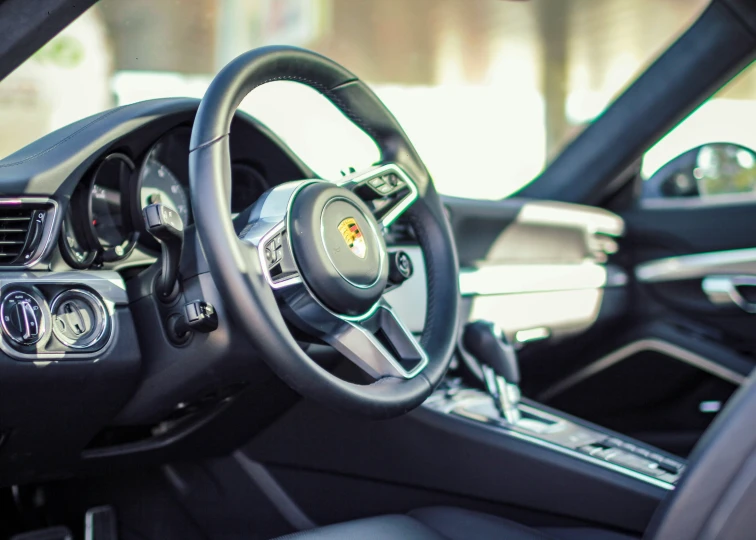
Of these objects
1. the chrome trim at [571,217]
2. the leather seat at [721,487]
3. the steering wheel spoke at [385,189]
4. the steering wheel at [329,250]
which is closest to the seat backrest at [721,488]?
the leather seat at [721,487]

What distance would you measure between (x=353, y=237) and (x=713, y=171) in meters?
1.75

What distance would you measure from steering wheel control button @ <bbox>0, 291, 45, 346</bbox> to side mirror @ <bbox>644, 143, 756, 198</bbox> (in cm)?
201

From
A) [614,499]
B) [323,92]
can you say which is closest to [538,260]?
[614,499]

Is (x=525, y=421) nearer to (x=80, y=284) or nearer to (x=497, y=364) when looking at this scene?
(x=497, y=364)

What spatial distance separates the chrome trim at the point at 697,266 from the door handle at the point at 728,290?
2cm

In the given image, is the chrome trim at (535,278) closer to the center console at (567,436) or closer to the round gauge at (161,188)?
the center console at (567,436)

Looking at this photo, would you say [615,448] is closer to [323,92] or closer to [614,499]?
[614,499]

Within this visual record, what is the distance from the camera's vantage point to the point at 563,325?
2375 millimetres

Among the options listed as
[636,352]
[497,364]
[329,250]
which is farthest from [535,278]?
[329,250]

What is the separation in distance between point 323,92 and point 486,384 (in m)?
0.83

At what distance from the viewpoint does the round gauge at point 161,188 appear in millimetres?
1344

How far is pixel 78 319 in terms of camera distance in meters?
1.19

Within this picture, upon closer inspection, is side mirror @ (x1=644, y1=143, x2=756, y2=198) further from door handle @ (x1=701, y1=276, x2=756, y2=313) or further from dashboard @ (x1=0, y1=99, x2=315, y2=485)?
dashboard @ (x1=0, y1=99, x2=315, y2=485)

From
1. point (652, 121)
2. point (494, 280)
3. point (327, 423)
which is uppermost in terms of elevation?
point (652, 121)
